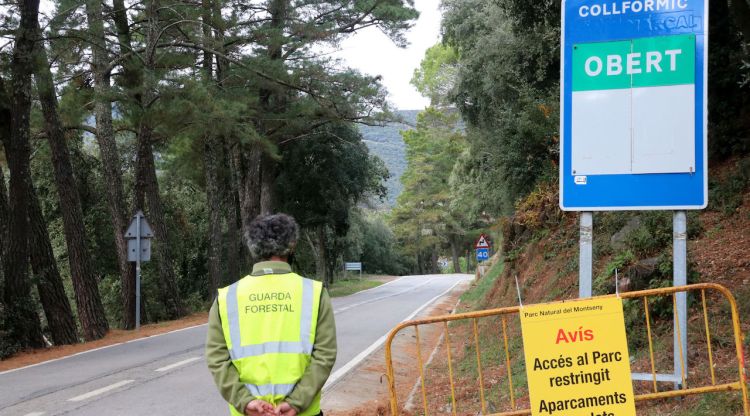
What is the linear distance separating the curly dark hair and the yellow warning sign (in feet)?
5.69

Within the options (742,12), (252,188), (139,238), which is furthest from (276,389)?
(252,188)

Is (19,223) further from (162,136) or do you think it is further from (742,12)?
(742,12)

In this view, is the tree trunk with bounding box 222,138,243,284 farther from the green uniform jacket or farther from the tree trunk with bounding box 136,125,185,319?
the green uniform jacket

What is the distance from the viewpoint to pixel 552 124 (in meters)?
14.8

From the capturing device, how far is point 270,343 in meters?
3.19

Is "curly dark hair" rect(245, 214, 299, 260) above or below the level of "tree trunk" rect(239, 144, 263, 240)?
below

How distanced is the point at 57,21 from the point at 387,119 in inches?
455

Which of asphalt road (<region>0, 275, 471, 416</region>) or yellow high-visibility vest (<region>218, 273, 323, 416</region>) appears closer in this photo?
yellow high-visibility vest (<region>218, 273, 323, 416</region>)

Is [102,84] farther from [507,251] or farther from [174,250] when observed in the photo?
[174,250]

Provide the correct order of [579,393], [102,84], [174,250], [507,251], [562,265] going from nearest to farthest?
[579,393]
[562,265]
[507,251]
[102,84]
[174,250]

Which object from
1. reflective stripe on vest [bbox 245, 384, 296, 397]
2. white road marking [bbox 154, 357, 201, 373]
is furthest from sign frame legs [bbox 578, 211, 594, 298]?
white road marking [bbox 154, 357, 201, 373]

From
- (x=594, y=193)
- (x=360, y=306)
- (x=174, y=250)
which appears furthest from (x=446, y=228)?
(x=594, y=193)

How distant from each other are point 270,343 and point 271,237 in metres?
0.55

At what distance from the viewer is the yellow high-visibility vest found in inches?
125
